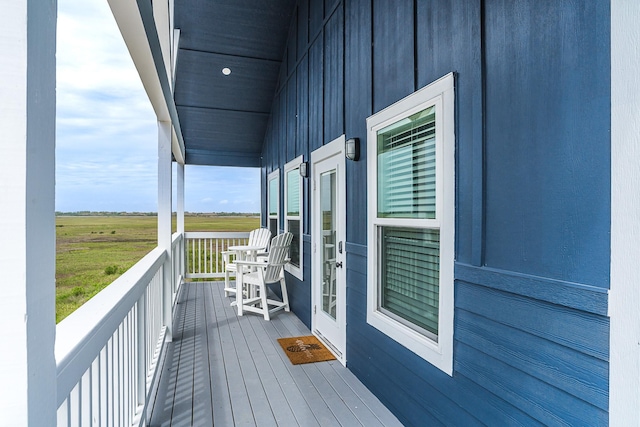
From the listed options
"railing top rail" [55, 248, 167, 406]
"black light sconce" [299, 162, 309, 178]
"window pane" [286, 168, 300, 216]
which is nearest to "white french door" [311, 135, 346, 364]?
"black light sconce" [299, 162, 309, 178]

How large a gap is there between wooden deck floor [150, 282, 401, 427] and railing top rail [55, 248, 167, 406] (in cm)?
116

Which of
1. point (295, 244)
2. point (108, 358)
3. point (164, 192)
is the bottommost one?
point (108, 358)

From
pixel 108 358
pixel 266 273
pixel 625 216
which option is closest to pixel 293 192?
pixel 266 273

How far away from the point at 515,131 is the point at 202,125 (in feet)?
22.6

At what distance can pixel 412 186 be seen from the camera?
2451mm

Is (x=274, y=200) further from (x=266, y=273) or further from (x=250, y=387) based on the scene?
(x=250, y=387)

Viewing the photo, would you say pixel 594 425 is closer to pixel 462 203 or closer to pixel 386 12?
pixel 462 203

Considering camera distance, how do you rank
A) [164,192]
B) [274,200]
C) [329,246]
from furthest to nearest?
[274,200]
[329,246]
[164,192]

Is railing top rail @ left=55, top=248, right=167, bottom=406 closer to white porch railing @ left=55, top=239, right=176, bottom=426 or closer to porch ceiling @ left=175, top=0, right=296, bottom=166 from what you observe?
white porch railing @ left=55, top=239, right=176, bottom=426

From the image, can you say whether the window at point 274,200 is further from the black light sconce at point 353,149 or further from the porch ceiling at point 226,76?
the black light sconce at point 353,149

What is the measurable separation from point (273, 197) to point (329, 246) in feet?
10.5

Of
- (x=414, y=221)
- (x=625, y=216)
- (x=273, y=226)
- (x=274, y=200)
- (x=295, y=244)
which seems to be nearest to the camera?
(x=625, y=216)
